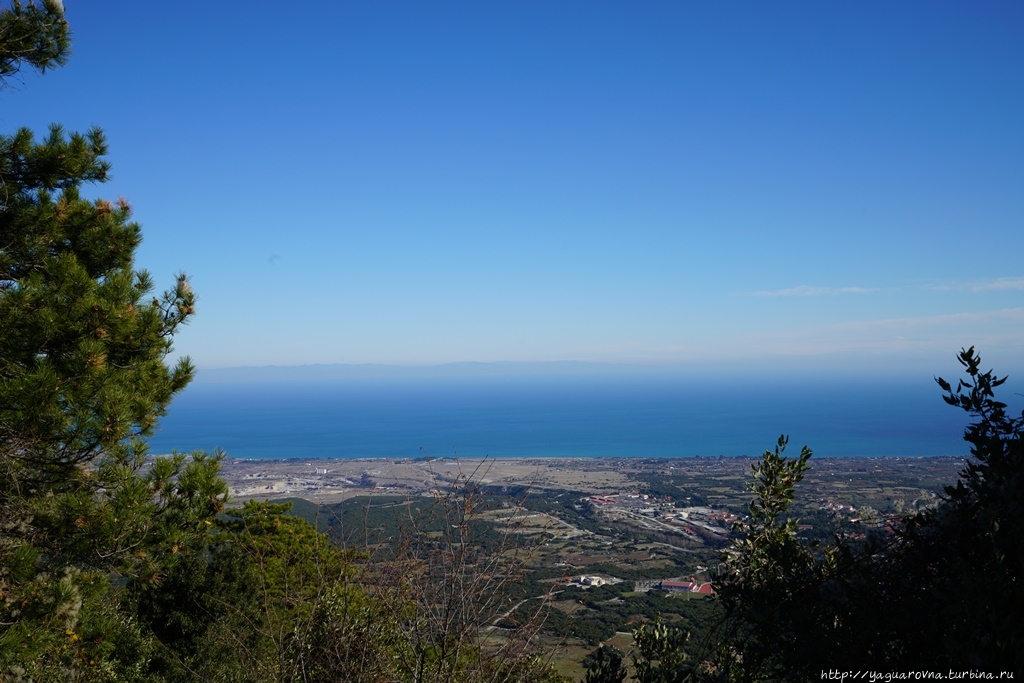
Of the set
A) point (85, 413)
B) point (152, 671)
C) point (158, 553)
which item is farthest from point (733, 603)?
point (152, 671)

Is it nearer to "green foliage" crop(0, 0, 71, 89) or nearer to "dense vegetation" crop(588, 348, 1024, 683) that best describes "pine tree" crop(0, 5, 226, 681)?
"green foliage" crop(0, 0, 71, 89)

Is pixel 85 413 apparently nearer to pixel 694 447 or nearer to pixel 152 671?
pixel 152 671

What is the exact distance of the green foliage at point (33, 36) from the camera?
4.80 metres

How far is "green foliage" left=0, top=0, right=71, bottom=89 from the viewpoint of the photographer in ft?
15.7

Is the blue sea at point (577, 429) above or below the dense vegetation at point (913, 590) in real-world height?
below

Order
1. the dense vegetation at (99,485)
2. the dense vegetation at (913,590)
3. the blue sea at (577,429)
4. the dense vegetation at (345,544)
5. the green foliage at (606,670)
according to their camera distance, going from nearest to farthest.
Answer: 1. the dense vegetation at (913,590)
2. the dense vegetation at (345,544)
3. the green foliage at (606,670)
4. the dense vegetation at (99,485)
5. the blue sea at (577,429)

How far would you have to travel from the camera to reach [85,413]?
4.32 metres

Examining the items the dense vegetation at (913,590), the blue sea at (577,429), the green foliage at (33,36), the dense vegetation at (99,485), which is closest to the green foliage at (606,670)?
the dense vegetation at (913,590)

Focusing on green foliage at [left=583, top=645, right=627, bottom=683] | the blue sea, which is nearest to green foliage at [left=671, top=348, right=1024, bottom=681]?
green foliage at [left=583, top=645, right=627, bottom=683]

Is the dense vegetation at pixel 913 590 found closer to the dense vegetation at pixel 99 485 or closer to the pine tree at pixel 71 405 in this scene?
the dense vegetation at pixel 99 485

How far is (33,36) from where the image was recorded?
4.89m

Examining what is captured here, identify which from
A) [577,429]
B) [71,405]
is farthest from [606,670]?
[577,429]

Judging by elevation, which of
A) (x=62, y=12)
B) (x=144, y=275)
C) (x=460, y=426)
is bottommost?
(x=460, y=426)

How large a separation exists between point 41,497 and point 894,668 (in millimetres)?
5695
